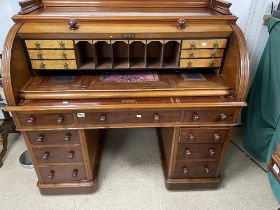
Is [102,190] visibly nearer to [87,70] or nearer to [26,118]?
[26,118]

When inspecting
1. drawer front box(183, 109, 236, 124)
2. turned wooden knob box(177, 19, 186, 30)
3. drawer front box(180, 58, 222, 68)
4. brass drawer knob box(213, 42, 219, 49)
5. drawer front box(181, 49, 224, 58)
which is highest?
turned wooden knob box(177, 19, 186, 30)

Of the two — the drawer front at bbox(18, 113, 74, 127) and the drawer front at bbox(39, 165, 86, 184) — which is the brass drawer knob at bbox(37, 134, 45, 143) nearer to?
the drawer front at bbox(18, 113, 74, 127)

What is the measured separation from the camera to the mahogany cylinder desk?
3.88ft

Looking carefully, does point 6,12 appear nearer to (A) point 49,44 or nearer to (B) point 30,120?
(A) point 49,44

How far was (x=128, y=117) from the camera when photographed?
1.25 meters

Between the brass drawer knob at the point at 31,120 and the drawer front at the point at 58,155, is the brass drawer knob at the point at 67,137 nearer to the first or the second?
the drawer front at the point at 58,155

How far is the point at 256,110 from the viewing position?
1.86m

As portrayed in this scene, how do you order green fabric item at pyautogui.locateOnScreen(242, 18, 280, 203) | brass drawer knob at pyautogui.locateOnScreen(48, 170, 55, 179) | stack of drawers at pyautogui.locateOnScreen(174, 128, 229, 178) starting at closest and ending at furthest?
stack of drawers at pyautogui.locateOnScreen(174, 128, 229, 178) < brass drawer knob at pyautogui.locateOnScreen(48, 170, 55, 179) < green fabric item at pyautogui.locateOnScreen(242, 18, 280, 203)

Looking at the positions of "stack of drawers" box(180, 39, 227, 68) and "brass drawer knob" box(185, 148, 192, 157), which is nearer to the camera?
"stack of drawers" box(180, 39, 227, 68)

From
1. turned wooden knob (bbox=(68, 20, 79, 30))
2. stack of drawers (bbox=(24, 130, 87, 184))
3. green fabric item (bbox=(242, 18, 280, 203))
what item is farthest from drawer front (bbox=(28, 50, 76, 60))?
green fabric item (bbox=(242, 18, 280, 203))

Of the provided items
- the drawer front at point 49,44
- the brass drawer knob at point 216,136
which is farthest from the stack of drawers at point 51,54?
the brass drawer knob at point 216,136

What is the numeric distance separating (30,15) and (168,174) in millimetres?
1373

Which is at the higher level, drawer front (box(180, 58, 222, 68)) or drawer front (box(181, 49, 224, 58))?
drawer front (box(181, 49, 224, 58))

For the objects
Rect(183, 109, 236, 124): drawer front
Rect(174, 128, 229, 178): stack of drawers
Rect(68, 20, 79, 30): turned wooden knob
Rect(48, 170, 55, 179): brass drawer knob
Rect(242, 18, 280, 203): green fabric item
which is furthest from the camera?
Rect(242, 18, 280, 203): green fabric item
